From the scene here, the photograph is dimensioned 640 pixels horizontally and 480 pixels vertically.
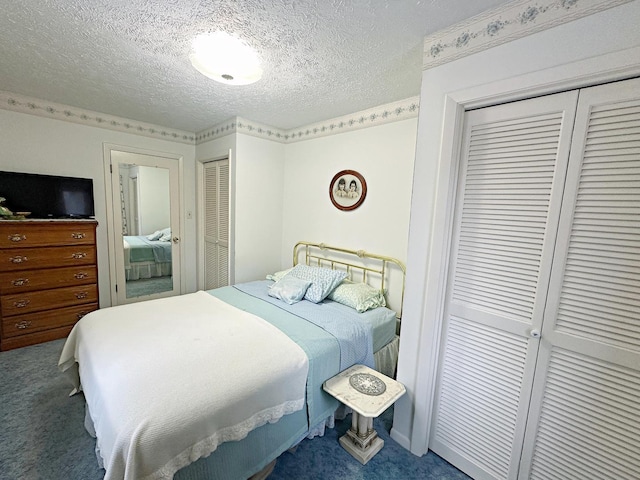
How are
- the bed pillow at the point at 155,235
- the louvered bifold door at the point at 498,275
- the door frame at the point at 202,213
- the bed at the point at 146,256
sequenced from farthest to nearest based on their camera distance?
the bed pillow at the point at 155,235
the bed at the point at 146,256
the door frame at the point at 202,213
the louvered bifold door at the point at 498,275

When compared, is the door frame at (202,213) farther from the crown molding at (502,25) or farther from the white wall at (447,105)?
the crown molding at (502,25)

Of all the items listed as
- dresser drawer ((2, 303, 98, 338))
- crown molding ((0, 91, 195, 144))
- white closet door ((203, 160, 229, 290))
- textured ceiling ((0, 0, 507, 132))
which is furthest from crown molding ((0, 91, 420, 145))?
dresser drawer ((2, 303, 98, 338))

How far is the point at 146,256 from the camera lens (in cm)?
357

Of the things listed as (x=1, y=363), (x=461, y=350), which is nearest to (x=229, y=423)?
(x=461, y=350)

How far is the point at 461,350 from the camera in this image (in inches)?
60.5

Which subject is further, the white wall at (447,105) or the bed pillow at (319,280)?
the bed pillow at (319,280)

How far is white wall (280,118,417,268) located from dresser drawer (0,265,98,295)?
215cm

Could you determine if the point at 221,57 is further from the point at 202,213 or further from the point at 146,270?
the point at 146,270

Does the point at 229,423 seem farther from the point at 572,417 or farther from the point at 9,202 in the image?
the point at 9,202

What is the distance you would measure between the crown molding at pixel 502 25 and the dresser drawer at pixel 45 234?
3.40 m

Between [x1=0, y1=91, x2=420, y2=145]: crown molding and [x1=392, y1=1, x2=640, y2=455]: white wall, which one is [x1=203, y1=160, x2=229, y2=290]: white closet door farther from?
[x1=392, y1=1, x2=640, y2=455]: white wall

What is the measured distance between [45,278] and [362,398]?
3.15 m

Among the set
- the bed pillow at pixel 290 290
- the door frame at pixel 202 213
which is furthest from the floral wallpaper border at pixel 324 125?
the bed pillow at pixel 290 290

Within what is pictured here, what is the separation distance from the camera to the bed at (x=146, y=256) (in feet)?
11.2
